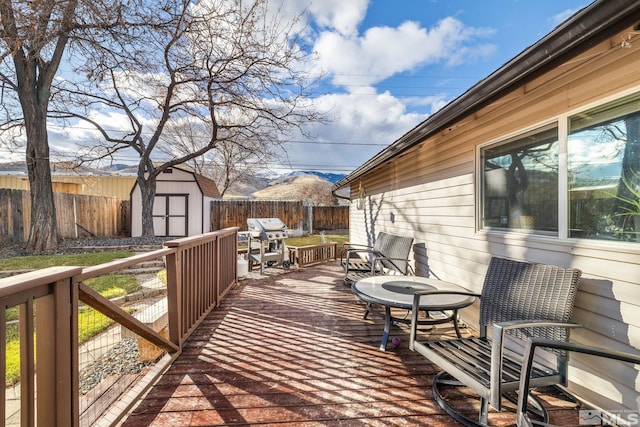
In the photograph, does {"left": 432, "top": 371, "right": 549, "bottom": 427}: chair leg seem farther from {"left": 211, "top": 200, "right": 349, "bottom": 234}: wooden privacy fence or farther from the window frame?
{"left": 211, "top": 200, "right": 349, "bottom": 234}: wooden privacy fence

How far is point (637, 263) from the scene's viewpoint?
5.56 ft

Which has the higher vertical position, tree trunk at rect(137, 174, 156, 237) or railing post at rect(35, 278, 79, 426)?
tree trunk at rect(137, 174, 156, 237)

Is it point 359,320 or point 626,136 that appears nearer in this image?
point 626,136

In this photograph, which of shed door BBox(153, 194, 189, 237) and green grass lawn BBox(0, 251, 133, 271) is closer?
green grass lawn BBox(0, 251, 133, 271)

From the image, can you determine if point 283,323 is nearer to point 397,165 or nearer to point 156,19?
point 397,165

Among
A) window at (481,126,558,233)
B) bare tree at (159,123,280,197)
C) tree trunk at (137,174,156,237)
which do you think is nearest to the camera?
window at (481,126,558,233)

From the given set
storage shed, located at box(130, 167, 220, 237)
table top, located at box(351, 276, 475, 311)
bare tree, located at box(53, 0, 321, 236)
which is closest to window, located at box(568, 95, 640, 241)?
table top, located at box(351, 276, 475, 311)

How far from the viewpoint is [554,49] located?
1.61 m

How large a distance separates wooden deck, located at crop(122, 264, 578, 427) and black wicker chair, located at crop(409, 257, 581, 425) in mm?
322

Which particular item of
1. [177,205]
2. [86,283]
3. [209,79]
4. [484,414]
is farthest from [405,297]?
[177,205]

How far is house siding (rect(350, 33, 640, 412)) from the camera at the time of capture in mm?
1754

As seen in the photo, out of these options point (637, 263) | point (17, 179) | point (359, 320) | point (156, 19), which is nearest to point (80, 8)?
point (156, 19)

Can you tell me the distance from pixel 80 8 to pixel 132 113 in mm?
7353

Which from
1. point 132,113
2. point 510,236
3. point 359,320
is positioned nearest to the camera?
point 510,236
